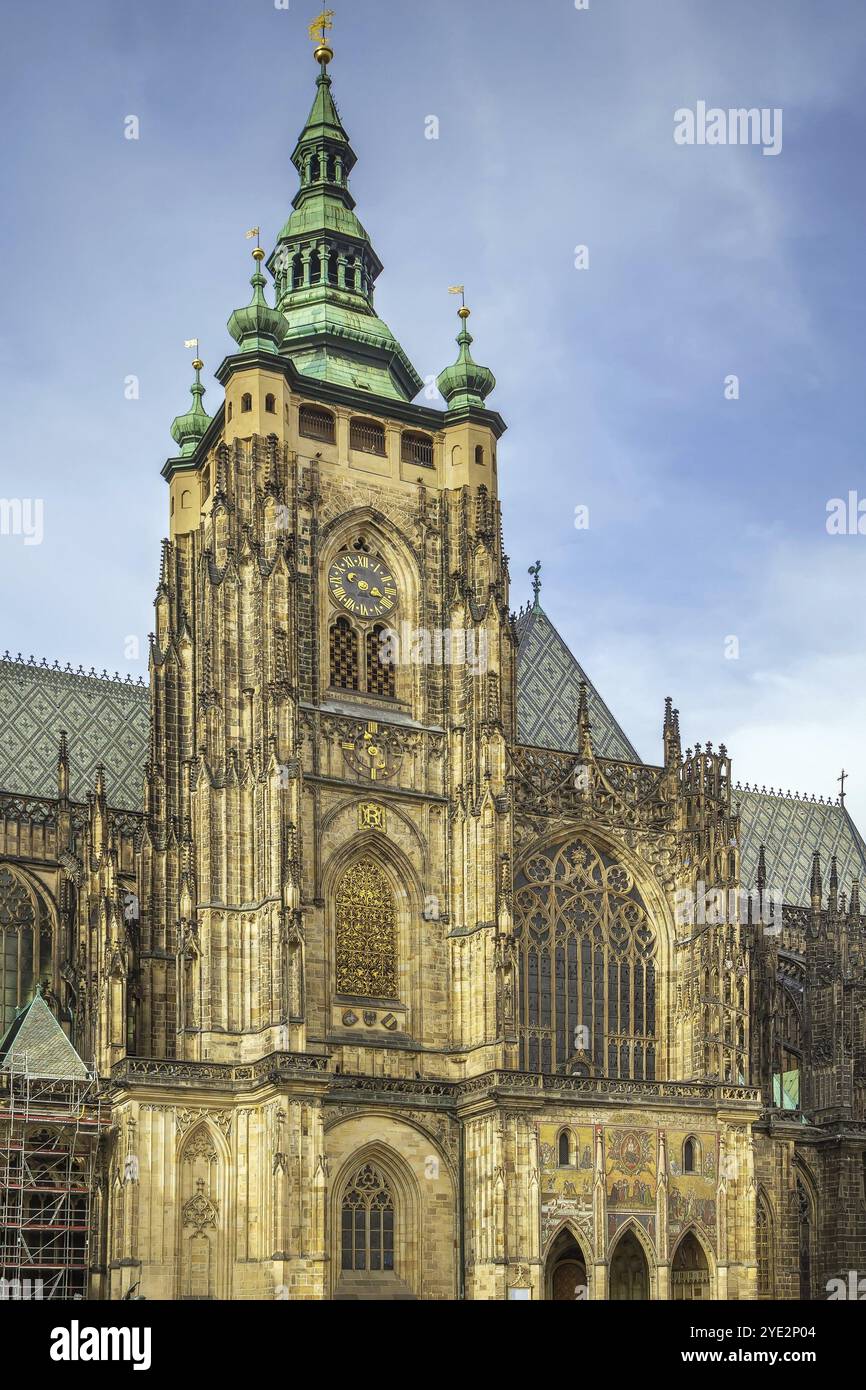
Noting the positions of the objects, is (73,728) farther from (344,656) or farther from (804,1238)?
(804,1238)

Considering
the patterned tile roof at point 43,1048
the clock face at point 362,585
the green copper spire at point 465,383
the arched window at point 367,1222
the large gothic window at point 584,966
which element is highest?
the green copper spire at point 465,383

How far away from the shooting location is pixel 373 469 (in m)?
52.3

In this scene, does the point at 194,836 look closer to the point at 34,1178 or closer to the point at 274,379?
the point at 34,1178

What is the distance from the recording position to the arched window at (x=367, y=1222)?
1791 inches

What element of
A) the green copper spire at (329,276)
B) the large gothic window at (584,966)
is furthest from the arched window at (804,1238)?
the green copper spire at (329,276)

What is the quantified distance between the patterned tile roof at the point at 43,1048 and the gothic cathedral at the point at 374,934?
0.11m

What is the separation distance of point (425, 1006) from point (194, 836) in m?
7.39

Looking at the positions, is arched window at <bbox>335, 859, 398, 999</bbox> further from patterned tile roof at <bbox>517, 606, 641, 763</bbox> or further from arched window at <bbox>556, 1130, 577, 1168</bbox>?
patterned tile roof at <bbox>517, 606, 641, 763</bbox>

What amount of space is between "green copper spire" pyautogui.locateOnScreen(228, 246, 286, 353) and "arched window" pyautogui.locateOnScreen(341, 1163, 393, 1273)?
71.6 ft

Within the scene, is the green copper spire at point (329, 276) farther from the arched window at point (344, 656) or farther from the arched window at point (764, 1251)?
the arched window at point (764, 1251)

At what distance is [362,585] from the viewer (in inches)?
2023

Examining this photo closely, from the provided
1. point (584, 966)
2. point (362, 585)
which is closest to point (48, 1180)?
point (584, 966)

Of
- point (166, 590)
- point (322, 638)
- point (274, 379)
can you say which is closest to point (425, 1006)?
point (322, 638)

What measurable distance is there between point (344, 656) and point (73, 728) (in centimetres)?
1182
